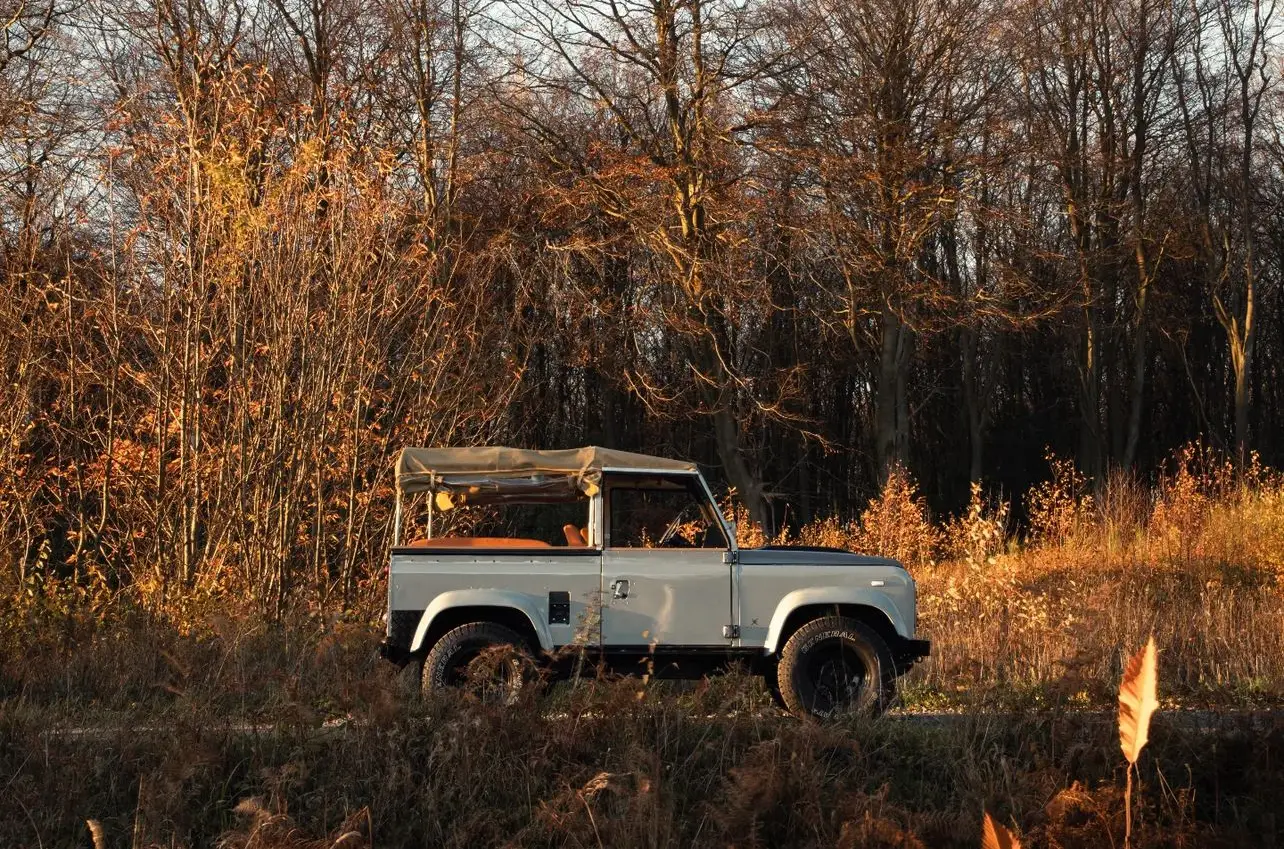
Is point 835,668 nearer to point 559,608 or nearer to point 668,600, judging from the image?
point 668,600

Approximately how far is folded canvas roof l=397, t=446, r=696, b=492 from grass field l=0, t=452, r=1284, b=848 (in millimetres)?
1470

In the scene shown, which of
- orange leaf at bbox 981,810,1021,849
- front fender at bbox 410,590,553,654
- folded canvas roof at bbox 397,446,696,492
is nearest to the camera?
orange leaf at bbox 981,810,1021,849

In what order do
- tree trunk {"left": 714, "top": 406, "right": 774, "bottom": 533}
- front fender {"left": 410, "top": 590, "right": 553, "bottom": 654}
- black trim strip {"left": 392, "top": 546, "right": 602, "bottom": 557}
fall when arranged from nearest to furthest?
1. front fender {"left": 410, "top": 590, "right": 553, "bottom": 654}
2. black trim strip {"left": 392, "top": 546, "right": 602, "bottom": 557}
3. tree trunk {"left": 714, "top": 406, "right": 774, "bottom": 533}

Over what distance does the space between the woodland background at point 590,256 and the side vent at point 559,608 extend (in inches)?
217

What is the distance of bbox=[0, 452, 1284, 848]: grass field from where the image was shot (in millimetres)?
6695

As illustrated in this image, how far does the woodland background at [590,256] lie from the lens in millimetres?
13250

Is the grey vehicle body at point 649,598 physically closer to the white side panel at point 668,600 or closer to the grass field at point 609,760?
the white side panel at point 668,600

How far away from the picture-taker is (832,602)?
344 inches

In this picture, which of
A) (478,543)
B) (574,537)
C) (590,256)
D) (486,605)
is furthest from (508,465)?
(590,256)

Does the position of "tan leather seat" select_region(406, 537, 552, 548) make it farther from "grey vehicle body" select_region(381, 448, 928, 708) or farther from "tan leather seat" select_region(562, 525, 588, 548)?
"tan leather seat" select_region(562, 525, 588, 548)

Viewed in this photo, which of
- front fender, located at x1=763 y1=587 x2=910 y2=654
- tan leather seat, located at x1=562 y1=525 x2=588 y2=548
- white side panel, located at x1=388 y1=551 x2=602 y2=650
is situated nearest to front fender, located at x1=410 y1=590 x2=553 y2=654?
white side panel, located at x1=388 y1=551 x2=602 y2=650

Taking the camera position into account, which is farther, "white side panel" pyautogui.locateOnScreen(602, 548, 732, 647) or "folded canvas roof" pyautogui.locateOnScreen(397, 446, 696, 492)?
"folded canvas roof" pyautogui.locateOnScreen(397, 446, 696, 492)

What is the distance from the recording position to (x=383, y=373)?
567 inches

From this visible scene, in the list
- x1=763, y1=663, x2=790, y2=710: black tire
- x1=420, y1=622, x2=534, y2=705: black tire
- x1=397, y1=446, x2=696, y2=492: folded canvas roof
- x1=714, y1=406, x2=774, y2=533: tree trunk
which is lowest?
x1=763, y1=663, x2=790, y2=710: black tire
